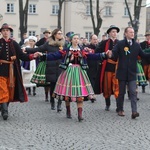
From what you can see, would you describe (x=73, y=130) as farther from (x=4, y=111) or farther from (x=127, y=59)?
(x=127, y=59)

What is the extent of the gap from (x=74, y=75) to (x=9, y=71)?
1.39 metres

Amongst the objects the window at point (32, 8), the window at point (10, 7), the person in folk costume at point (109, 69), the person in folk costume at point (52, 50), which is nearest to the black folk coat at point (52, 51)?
the person in folk costume at point (52, 50)

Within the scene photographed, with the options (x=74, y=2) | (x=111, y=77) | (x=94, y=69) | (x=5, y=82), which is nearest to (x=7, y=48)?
(x=5, y=82)

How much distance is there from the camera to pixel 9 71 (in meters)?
9.57

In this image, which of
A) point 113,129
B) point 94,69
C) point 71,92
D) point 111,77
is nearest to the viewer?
point 113,129

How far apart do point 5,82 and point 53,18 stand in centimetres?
4712

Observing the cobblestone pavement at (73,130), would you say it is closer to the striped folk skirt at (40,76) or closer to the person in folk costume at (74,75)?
the person in folk costume at (74,75)

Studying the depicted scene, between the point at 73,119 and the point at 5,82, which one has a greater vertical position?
the point at 5,82

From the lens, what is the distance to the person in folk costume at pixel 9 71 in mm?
9477

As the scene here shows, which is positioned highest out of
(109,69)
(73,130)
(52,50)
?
(52,50)


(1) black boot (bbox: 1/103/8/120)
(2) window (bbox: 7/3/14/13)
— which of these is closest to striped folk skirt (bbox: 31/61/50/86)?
(1) black boot (bbox: 1/103/8/120)

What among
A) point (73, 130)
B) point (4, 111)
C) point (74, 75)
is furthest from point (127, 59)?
point (4, 111)

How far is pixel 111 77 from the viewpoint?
10758 millimetres

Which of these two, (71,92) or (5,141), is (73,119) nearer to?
(71,92)
